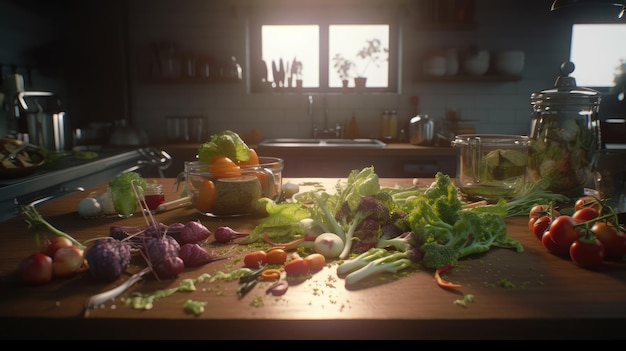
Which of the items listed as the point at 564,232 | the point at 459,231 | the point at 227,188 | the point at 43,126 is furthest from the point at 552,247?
the point at 43,126

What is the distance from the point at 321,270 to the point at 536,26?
392cm

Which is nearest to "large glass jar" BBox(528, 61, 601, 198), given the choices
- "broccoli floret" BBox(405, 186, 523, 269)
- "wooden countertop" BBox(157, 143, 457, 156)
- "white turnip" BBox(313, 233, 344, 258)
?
"broccoli floret" BBox(405, 186, 523, 269)

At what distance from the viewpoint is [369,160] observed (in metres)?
3.33

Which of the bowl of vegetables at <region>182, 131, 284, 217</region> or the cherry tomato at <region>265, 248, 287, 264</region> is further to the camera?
the bowl of vegetables at <region>182, 131, 284, 217</region>

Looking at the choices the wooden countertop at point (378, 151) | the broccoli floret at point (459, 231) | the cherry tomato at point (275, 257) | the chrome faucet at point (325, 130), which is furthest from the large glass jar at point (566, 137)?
the chrome faucet at point (325, 130)

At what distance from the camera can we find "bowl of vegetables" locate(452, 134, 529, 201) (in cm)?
142

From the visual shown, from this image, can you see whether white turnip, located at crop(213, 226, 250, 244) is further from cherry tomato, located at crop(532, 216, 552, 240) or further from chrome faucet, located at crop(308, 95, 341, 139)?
chrome faucet, located at crop(308, 95, 341, 139)

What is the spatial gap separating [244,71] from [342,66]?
35.0 inches

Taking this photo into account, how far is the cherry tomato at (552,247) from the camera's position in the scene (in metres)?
0.94

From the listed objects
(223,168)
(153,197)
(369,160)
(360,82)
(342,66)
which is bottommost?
(369,160)

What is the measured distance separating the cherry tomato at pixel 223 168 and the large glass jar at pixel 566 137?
940 millimetres

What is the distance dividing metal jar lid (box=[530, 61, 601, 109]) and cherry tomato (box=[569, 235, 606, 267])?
71 cm

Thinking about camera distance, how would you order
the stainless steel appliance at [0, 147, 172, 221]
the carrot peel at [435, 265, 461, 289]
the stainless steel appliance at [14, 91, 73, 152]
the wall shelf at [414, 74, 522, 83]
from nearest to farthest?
the carrot peel at [435, 265, 461, 289] → the stainless steel appliance at [0, 147, 172, 221] → the stainless steel appliance at [14, 91, 73, 152] → the wall shelf at [414, 74, 522, 83]

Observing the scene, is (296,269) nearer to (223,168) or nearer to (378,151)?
(223,168)
